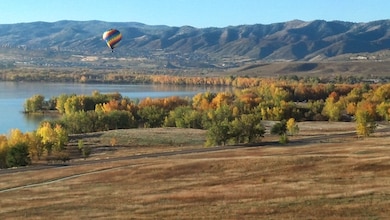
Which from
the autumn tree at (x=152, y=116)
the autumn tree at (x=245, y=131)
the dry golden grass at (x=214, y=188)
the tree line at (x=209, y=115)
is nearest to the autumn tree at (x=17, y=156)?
the tree line at (x=209, y=115)

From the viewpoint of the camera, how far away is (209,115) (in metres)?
82.1

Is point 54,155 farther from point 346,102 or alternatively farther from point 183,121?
point 346,102

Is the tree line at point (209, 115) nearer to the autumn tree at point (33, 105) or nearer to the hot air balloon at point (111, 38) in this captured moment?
the autumn tree at point (33, 105)

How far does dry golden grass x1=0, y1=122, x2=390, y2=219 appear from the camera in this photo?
2497 centimetres

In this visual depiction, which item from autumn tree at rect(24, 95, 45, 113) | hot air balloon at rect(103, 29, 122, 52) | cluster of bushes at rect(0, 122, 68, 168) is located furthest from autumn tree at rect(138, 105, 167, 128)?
cluster of bushes at rect(0, 122, 68, 168)

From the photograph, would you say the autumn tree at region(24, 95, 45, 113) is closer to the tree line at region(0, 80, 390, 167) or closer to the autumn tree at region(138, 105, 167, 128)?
the tree line at region(0, 80, 390, 167)

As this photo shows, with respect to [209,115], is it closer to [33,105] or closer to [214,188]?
[33,105]

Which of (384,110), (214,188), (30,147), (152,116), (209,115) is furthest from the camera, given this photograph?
(152,116)

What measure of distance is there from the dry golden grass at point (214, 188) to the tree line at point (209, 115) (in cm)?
1354

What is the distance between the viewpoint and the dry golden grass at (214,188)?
2497 cm

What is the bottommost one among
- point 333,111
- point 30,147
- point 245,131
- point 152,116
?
point 152,116

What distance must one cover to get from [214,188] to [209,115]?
167ft

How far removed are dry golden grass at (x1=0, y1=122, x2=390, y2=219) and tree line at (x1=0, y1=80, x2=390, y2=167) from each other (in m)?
13.5

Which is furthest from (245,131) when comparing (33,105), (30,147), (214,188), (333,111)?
(33,105)
